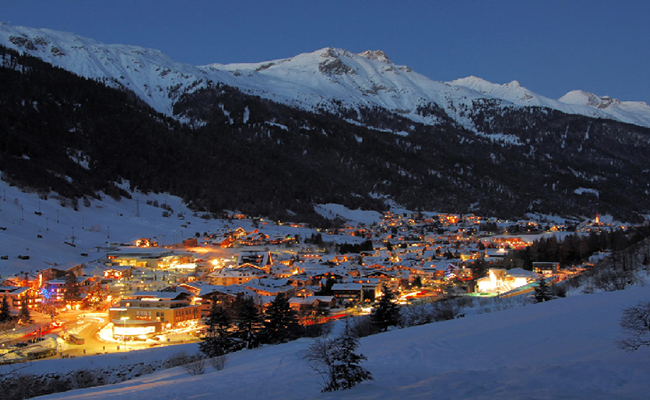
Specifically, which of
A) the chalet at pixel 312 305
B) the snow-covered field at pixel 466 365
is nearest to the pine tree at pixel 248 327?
the snow-covered field at pixel 466 365

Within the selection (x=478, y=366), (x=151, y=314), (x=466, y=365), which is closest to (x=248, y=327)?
(x=151, y=314)

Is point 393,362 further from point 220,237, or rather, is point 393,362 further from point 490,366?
point 220,237

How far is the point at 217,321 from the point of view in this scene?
2522 cm

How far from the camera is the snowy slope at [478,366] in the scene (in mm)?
10031

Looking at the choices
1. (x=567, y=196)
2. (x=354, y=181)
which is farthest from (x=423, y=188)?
(x=567, y=196)

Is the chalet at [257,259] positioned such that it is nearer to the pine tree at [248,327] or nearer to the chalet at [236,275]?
the chalet at [236,275]

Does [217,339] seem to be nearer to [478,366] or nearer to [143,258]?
[478,366]

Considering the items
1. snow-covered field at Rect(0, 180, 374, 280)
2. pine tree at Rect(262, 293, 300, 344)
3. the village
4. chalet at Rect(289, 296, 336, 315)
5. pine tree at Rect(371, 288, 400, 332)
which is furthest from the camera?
snow-covered field at Rect(0, 180, 374, 280)

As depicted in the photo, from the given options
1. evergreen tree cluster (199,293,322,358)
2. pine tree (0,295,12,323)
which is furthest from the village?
evergreen tree cluster (199,293,322,358)

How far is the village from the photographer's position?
3191cm

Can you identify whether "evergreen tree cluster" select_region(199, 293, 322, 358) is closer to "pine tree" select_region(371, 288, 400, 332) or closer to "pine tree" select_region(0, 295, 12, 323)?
"pine tree" select_region(371, 288, 400, 332)

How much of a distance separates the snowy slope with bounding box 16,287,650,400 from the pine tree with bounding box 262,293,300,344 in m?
3.37

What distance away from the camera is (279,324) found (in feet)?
86.7

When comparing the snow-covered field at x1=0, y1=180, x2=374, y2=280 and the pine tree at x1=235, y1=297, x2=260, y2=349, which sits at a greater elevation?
the snow-covered field at x1=0, y1=180, x2=374, y2=280
